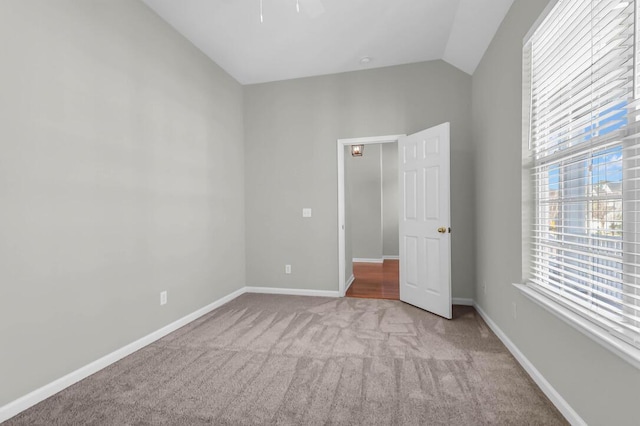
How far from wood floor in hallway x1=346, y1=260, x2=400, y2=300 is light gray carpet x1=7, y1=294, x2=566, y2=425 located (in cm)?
107

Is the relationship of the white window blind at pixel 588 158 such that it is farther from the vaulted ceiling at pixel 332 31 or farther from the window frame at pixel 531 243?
the vaulted ceiling at pixel 332 31

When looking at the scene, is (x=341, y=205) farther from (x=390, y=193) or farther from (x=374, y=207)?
(x=390, y=193)

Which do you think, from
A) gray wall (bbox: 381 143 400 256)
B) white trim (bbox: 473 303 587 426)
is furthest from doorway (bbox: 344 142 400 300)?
white trim (bbox: 473 303 587 426)

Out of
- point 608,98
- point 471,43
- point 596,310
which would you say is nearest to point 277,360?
point 596,310

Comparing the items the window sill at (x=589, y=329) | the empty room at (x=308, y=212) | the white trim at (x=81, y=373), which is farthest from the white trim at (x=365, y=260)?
the window sill at (x=589, y=329)

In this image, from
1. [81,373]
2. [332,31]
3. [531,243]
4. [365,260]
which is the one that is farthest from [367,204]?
[81,373]

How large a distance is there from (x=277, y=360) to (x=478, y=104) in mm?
3200

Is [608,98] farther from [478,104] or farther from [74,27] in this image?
[74,27]

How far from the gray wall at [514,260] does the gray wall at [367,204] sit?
133 inches

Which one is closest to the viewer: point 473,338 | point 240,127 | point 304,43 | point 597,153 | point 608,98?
point 608,98

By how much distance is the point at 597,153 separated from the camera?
59.9 inches

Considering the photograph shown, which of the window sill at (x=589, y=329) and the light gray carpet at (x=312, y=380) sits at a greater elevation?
the window sill at (x=589, y=329)

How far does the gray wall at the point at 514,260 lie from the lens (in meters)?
1.37

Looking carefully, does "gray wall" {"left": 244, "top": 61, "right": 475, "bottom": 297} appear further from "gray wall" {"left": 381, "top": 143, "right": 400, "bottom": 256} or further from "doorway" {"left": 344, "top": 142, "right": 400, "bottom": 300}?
"gray wall" {"left": 381, "top": 143, "right": 400, "bottom": 256}
